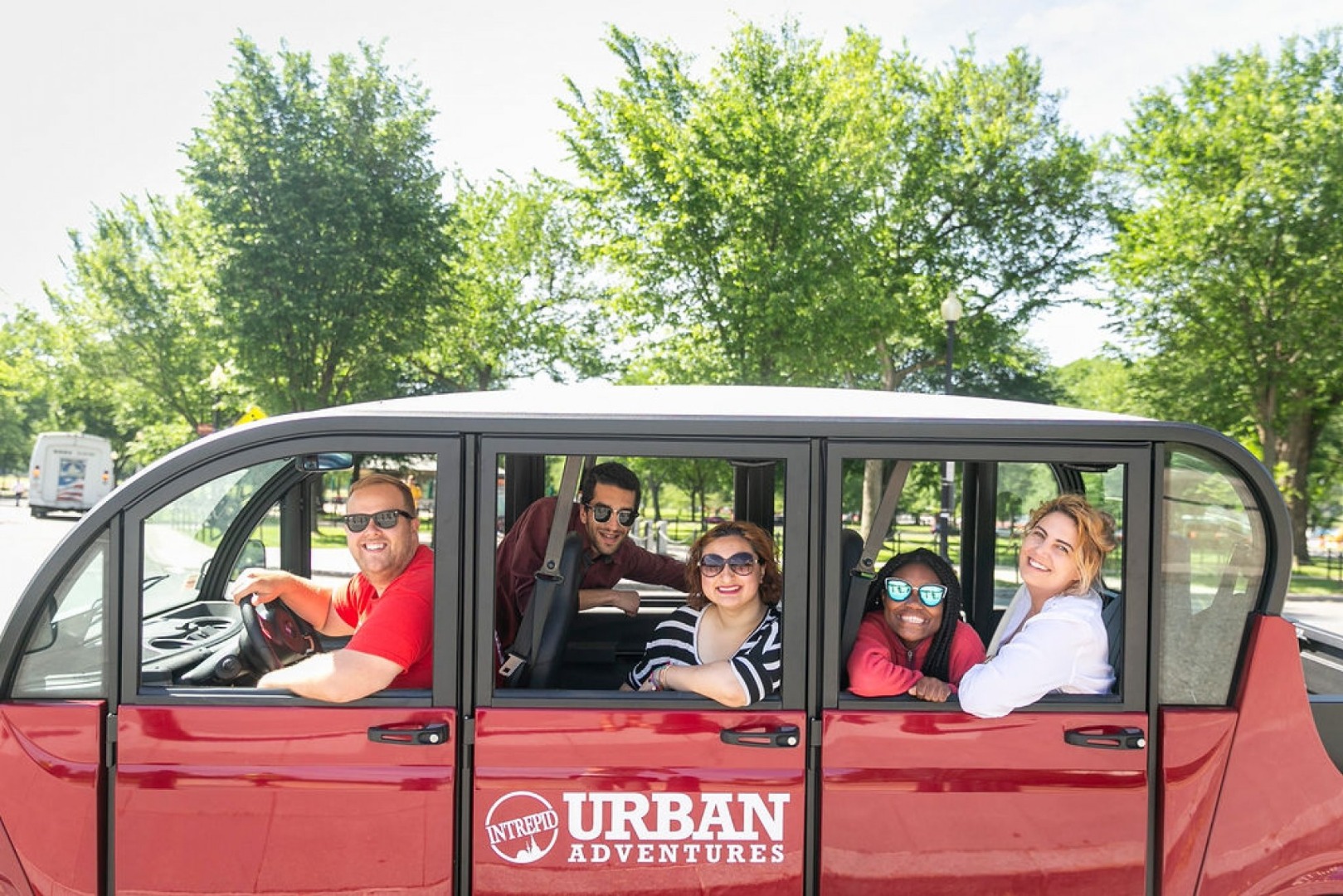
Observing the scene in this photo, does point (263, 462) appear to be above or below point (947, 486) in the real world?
above

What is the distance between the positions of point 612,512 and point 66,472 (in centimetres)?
3324

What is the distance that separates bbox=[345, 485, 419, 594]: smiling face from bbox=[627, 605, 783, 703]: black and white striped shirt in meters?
0.79

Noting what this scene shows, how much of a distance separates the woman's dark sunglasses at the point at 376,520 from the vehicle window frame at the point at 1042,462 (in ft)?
3.96

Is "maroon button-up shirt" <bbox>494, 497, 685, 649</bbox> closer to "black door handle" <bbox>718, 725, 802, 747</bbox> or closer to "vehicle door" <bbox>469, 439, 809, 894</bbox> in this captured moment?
"vehicle door" <bbox>469, 439, 809, 894</bbox>

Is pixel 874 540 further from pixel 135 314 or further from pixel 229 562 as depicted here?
pixel 135 314

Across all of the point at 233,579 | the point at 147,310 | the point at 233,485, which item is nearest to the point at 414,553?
the point at 233,485

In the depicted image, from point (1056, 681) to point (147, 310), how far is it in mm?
27953

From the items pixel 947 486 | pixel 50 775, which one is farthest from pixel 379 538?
pixel 947 486

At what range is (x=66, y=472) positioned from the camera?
31.0m

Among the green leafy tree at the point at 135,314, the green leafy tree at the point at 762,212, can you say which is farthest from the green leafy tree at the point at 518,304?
the green leafy tree at the point at 762,212

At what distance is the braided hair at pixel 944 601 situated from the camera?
2.73 metres

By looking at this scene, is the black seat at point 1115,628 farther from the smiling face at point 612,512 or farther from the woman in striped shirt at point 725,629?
the smiling face at point 612,512

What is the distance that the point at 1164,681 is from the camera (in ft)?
8.02

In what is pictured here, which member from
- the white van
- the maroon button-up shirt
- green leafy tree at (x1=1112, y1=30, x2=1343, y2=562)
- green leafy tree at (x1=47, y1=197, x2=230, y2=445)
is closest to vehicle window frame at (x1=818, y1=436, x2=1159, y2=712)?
the maroon button-up shirt
